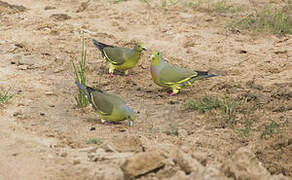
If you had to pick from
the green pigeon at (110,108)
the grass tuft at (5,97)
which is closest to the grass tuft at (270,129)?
the green pigeon at (110,108)

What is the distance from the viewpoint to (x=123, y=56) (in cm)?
552

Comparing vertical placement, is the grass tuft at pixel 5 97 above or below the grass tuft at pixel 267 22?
below

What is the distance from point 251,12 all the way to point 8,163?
5568 mm

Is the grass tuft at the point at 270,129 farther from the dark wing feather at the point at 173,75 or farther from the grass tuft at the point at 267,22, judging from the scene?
the grass tuft at the point at 267,22

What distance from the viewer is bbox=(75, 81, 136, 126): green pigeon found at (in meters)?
4.15

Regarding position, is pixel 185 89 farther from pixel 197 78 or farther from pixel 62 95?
pixel 62 95

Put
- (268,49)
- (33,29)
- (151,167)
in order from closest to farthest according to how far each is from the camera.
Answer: (151,167)
(268,49)
(33,29)

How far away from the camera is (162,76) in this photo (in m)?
5.04

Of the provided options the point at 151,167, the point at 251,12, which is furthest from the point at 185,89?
the point at 251,12

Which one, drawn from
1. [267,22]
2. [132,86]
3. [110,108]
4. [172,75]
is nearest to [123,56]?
[132,86]

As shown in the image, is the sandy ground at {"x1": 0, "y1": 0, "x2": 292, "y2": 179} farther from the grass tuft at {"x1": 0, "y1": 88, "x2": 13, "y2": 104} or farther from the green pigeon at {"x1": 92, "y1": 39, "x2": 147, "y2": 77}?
the green pigeon at {"x1": 92, "y1": 39, "x2": 147, "y2": 77}

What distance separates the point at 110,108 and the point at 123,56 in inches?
58.4

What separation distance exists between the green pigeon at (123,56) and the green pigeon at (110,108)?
49.1 inches

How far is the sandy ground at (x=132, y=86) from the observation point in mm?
3590
